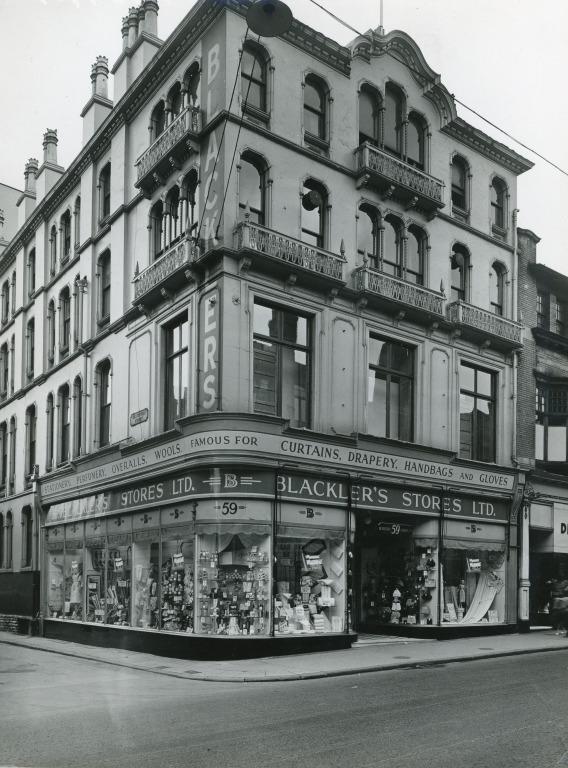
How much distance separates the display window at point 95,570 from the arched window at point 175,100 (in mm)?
11393

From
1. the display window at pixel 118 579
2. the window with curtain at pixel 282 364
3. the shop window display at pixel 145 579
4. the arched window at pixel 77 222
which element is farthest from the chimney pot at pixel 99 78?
the shop window display at pixel 145 579

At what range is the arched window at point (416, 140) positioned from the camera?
2411 centimetres

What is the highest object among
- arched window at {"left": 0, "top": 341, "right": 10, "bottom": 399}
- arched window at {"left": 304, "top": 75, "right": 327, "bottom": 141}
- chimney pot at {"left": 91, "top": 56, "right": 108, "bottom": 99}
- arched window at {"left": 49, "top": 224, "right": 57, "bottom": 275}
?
chimney pot at {"left": 91, "top": 56, "right": 108, "bottom": 99}

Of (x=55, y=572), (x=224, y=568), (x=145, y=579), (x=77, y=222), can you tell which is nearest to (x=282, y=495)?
(x=224, y=568)

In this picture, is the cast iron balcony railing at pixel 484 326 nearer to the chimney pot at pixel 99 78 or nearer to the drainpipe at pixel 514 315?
the drainpipe at pixel 514 315

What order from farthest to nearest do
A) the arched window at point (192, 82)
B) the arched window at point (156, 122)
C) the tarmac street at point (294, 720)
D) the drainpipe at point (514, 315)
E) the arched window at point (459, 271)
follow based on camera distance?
the drainpipe at point (514, 315)
the arched window at point (459, 271)
the arched window at point (156, 122)
the arched window at point (192, 82)
the tarmac street at point (294, 720)

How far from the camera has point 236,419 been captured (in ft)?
59.6

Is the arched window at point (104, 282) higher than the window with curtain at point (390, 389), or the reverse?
the arched window at point (104, 282)

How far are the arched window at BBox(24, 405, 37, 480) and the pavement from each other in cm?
846

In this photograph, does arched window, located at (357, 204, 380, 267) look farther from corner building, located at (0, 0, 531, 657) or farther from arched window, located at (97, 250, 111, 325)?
arched window, located at (97, 250, 111, 325)

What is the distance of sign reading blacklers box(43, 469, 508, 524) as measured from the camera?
1820 centimetres

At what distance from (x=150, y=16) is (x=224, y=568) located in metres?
16.7

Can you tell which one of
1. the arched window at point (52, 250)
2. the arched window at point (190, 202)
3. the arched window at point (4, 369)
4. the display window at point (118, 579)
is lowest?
the display window at point (118, 579)

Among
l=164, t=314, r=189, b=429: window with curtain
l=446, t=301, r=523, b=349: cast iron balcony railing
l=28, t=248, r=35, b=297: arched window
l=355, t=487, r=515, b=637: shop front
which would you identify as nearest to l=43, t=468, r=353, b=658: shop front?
l=164, t=314, r=189, b=429: window with curtain
